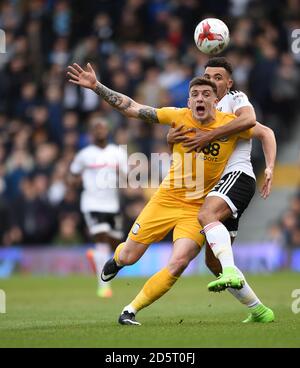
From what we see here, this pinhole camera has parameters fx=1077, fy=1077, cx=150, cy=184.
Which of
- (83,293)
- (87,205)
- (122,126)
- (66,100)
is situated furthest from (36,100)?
(83,293)

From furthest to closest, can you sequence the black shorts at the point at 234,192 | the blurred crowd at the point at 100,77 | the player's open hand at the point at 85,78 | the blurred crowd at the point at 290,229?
the blurred crowd at the point at 100,77, the blurred crowd at the point at 290,229, the player's open hand at the point at 85,78, the black shorts at the point at 234,192

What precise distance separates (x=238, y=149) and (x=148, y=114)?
0.96 meters

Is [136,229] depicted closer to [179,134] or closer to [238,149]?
[179,134]

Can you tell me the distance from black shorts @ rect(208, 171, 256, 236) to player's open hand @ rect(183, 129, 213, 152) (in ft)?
1.39

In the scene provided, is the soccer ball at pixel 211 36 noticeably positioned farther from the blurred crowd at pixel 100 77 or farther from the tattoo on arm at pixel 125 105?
the blurred crowd at pixel 100 77

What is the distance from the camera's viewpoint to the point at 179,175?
409 inches

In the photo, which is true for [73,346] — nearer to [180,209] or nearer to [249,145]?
[180,209]

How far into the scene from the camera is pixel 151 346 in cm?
847

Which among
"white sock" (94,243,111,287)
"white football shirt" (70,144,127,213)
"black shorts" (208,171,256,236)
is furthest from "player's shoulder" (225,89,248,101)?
"white football shirt" (70,144,127,213)

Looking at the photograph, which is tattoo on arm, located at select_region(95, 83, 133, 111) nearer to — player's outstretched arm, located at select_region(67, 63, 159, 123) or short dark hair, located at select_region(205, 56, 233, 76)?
player's outstretched arm, located at select_region(67, 63, 159, 123)

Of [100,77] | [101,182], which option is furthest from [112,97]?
[100,77]

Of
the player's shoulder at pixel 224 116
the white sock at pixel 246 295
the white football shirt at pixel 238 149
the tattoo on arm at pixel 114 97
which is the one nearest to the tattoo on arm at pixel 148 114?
the tattoo on arm at pixel 114 97

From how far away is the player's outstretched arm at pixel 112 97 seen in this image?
33.6ft

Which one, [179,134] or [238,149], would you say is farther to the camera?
[238,149]
